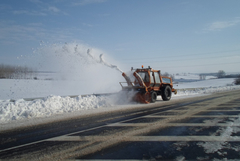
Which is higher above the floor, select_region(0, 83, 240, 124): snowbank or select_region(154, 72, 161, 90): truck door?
select_region(154, 72, 161, 90): truck door

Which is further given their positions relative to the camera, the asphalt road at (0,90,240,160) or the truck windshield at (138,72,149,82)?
the truck windshield at (138,72,149,82)

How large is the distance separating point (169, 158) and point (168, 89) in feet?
39.9

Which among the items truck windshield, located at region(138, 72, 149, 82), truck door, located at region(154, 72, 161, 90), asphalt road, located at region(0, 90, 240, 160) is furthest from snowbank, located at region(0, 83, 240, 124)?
truck door, located at region(154, 72, 161, 90)

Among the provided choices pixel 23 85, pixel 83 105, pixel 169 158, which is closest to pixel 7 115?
pixel 83 105

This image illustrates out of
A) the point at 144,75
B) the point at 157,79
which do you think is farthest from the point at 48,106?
the point at 157,79

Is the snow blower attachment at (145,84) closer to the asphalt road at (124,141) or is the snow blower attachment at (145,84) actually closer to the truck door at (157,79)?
the truck door at (157,79)

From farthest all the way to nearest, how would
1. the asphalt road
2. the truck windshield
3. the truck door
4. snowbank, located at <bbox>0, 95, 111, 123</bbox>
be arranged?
1. the truck door
2. the truck windshield
3. snowbank, located at <bbox>0, 95, 111, 123</bbox>
4. the asphalt road

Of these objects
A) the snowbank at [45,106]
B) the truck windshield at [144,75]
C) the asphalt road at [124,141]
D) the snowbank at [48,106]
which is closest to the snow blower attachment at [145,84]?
the truck windshield at [144,75]

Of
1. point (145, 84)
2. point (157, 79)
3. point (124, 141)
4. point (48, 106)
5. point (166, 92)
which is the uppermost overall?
point (157, 79)

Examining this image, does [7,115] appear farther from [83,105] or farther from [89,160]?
[89,160]

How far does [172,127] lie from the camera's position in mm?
6488

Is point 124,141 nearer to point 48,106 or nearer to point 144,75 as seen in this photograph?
point 48,106

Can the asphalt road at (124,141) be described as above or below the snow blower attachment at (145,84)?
below

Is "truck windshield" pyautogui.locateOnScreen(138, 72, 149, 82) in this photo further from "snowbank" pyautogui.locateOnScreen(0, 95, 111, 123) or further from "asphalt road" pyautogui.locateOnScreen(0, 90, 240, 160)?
"asphalt road" pyautogui.locateOnScreen(0, 90, 240, 160)
